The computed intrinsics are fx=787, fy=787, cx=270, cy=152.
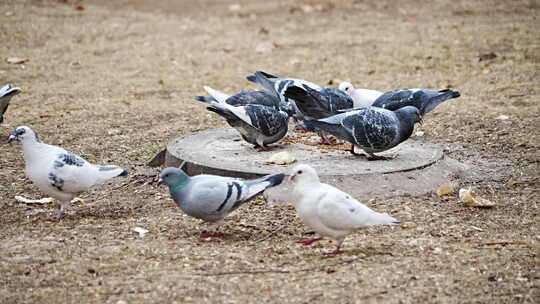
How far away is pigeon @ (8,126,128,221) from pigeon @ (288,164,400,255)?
1198mm

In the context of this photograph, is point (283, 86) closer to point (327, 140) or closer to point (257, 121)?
point (327, 140)

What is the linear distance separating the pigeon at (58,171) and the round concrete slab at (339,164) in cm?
79

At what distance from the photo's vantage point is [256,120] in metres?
5.56

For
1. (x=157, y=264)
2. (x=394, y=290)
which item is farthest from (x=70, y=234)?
(x=394, y=290)

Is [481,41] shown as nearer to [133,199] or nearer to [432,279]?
[133,199]

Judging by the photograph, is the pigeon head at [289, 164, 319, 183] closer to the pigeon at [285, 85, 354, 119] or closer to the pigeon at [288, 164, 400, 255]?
the pigeon at [288, 164, 400, 255]

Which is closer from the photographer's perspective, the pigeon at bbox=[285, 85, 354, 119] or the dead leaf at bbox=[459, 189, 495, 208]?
the dead leaf at bbox=[459, 189, 495, 208]

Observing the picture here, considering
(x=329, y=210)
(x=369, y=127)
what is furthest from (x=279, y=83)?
(x=329, y=210)

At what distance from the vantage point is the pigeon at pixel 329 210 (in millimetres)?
4148

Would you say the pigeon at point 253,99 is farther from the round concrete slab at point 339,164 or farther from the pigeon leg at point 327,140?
the pigeon leg at point 327,140

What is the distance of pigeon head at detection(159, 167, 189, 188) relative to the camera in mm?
4469

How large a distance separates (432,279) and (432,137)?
3311 millimetres

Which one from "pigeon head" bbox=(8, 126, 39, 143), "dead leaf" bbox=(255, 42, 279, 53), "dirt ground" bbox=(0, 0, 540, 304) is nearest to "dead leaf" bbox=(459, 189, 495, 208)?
"dirt ground" bbox=(0, 0, 540, 304)

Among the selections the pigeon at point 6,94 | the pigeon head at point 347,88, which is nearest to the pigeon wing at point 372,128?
the pigeon head at point 347,88
